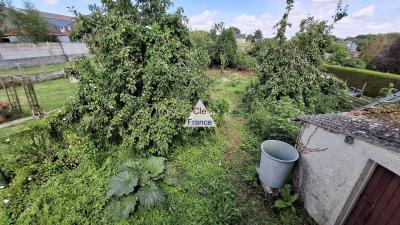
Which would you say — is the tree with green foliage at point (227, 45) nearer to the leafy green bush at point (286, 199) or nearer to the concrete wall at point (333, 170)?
the concrete wall at point (333, 170)

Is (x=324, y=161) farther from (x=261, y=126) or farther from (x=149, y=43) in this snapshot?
(x=149, y=43)

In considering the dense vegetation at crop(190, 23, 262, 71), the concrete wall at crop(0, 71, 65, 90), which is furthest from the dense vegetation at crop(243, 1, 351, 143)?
the concrete wall at crop(0, 71, 65, 90)

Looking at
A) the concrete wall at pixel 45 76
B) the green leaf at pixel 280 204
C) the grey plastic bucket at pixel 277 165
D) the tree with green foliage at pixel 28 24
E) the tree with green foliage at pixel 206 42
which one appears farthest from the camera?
the tree with green foliage at pixel 28 24

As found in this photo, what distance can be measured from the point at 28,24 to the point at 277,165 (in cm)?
3286

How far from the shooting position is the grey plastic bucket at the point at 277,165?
424 cm

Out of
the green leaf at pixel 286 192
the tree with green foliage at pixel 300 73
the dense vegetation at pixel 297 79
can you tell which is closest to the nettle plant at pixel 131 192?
the green leaf at pixel 286 192

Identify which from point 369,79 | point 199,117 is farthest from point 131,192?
point 369,79

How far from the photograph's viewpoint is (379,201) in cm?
311

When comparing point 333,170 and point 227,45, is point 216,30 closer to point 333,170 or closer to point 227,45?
point 227,45

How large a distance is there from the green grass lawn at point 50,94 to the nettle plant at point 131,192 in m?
6.82

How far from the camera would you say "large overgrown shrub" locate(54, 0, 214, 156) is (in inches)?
197

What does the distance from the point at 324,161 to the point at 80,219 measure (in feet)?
16.0

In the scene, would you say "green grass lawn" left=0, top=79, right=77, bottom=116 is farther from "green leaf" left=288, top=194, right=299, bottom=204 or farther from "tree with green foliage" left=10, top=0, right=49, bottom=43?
"tree with green foliage" left=10, top=0, right=49, bottom=43

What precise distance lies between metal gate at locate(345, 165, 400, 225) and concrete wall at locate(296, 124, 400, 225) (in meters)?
0.12
